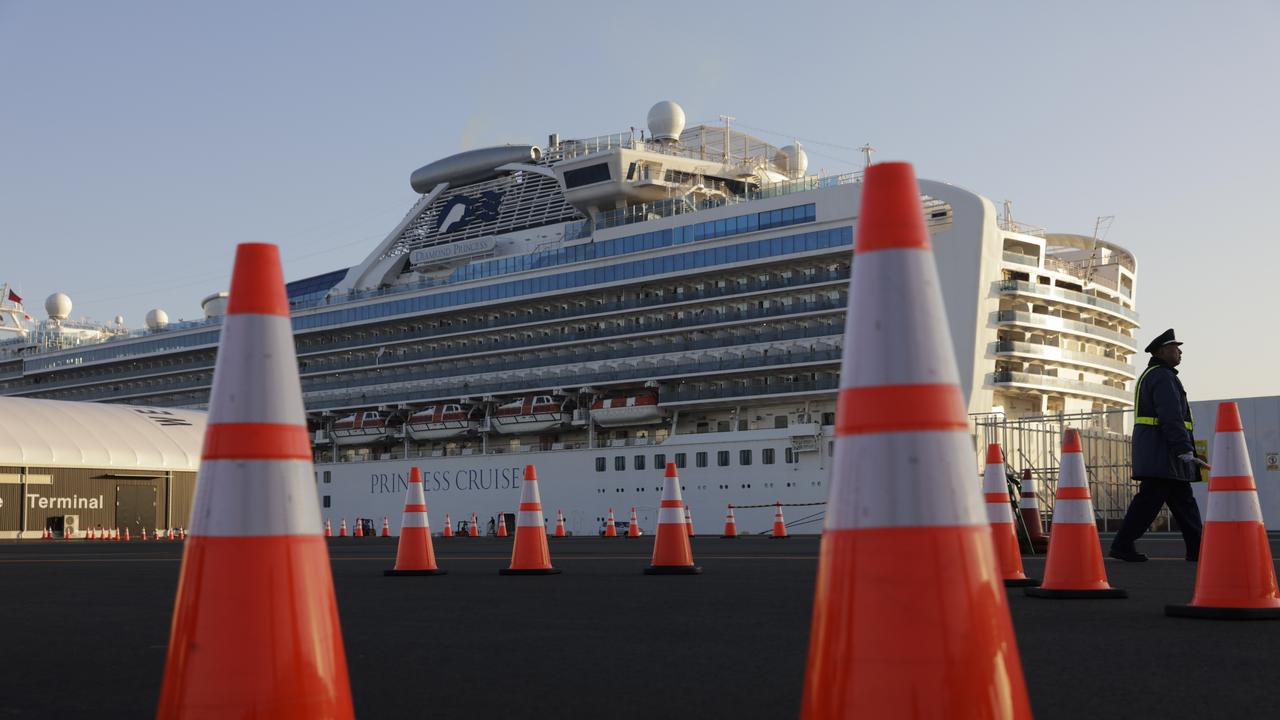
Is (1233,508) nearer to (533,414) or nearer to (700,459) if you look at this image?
(700,459)

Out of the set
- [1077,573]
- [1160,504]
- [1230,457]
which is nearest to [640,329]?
[1160,504]

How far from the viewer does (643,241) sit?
50875mm

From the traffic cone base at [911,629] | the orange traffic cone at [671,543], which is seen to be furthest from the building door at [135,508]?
the traffic cone base at [911,629]

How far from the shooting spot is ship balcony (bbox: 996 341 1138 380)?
43906 millimetres

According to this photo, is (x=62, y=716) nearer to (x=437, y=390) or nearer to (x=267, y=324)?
(x=267, y=324)

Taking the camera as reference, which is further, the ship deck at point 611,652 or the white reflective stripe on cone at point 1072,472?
the white reflective stripe on cone at point 1072,472

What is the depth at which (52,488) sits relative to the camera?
149ft

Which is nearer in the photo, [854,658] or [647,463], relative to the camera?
[854,658]

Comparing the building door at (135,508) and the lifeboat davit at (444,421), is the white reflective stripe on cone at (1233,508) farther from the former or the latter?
the lifeboat davit at (444,421)

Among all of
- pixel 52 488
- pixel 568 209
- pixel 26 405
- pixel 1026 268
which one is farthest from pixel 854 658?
pixel 568 209

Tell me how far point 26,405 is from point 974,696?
50.3 m

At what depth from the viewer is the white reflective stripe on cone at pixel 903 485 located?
→ 2.92 m

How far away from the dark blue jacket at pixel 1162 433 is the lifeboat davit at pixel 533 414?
41999mm

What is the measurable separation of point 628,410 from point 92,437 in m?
19.1
